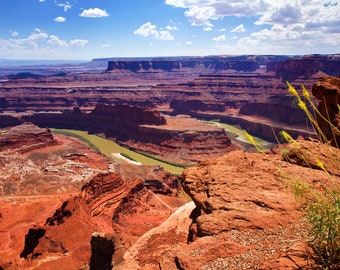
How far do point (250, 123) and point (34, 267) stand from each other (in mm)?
87650

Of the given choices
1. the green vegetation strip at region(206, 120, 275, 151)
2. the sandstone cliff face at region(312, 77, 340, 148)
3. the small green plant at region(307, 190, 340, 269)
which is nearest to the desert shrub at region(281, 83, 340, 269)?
the small green plant at region(307, 190, 340, 269)

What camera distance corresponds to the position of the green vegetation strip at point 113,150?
70812mm

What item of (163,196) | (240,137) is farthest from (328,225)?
(240,137)

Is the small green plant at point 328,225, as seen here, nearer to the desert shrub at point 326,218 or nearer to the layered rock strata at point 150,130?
the desert shrub at point 326,218

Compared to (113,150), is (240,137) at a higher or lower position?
higher

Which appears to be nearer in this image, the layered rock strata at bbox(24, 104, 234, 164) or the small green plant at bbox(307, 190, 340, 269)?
the small green plant at bbox(307, 190, 340, 269)

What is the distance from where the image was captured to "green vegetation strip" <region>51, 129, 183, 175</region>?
232 feet

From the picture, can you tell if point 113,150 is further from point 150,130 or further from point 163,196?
point 163,196

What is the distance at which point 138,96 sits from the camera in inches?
5714

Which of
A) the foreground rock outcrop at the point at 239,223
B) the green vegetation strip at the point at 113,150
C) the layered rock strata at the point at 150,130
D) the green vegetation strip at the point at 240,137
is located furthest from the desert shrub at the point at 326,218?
the green vegetation strip at the point at 240,137

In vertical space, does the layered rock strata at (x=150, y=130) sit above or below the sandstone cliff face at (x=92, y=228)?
below

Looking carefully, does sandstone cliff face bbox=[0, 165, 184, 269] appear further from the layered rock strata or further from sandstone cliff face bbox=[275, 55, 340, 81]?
sandstone cliff face bbox=[275, 55, 340, 81]

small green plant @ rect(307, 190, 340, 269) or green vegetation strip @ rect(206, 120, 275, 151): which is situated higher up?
small green plant @ rect(307, 190, 340, 269)

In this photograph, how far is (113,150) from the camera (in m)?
82.9
